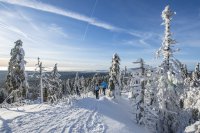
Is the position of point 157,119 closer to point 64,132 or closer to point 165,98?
point 165,98

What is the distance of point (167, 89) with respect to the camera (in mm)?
24000

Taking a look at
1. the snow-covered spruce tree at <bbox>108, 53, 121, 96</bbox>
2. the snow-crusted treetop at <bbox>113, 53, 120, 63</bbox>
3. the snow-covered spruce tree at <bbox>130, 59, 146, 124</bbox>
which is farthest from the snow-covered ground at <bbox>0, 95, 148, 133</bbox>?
the snow-crusted treetop at <bbox>113, 53, 120, 63</bbox>

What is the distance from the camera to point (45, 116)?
16516mm

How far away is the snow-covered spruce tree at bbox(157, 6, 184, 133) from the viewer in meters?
24.0

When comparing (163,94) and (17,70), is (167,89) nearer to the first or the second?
(163,94)

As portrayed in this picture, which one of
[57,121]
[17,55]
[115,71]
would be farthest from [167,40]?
[115,71]

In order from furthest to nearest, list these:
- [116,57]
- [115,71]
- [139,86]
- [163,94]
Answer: [116,57] < [115,71] < [139,86] < [163,94]

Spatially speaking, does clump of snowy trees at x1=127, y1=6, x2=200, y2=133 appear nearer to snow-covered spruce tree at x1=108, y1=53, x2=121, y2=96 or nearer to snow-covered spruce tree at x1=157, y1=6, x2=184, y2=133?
snow-covered spruce tree at x1=157, y1=6, x2=184, y2=133

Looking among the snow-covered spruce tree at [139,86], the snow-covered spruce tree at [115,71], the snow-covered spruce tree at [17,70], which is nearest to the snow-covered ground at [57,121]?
the snow-covered spruce tree at [139,86]

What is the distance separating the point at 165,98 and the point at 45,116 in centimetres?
1189

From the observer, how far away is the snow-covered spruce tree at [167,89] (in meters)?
24.0

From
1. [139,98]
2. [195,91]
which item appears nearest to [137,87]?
[139,98]

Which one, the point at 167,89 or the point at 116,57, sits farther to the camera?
the point at 116,57

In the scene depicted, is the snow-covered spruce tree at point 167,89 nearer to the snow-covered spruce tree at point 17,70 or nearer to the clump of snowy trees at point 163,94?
the clump of snowy trees at point 163,94
